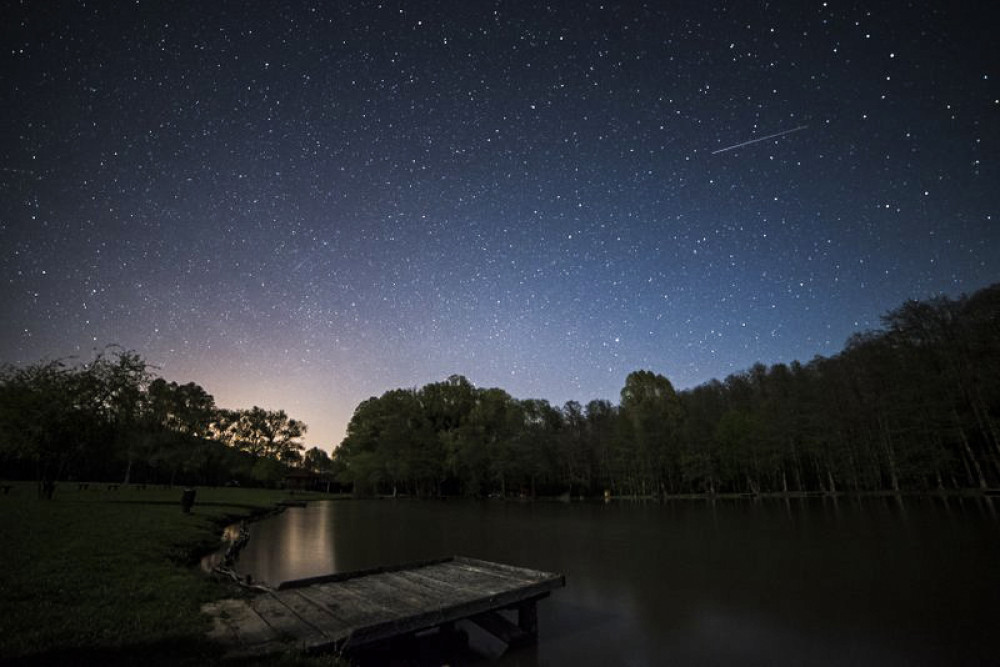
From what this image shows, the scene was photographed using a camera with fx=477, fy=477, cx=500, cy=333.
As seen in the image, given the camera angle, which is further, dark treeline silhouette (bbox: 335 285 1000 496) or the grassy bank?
dark treeline silhouette (bbox: 335 285 1000 496)

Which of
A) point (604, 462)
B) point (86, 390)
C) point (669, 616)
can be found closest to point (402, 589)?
point (669, 616)

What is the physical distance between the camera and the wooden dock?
6.72m

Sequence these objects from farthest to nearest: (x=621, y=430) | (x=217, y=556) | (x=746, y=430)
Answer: (x=621, y=430)
(x=746, y=430)
(x=217, y=556)

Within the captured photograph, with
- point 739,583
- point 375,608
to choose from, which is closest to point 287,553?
point 375,608

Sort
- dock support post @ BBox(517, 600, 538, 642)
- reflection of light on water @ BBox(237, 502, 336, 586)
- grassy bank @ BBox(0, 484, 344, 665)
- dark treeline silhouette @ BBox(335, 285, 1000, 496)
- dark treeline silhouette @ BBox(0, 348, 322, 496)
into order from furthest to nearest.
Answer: dark treeline silhouette @ BBox(335, 285, 1000, 496) < dark treeline silhouette @ BBox(0, 348, 322, 496) < reflection of light on water @ BBox(237, 502, 336, 586) < dock support post @ BBox(517, 600, 538, 642) < grassy bank @ BBox(0, 484, 344, 665)

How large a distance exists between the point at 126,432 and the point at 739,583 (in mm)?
52126

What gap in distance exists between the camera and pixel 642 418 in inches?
2675

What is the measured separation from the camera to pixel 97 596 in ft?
27.9

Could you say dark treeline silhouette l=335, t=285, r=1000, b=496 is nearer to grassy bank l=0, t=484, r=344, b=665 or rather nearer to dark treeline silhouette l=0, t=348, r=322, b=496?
dark treeline silhouette l=0, t=348, r=322, b=496

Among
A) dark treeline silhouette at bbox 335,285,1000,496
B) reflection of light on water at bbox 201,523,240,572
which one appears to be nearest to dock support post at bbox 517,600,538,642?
reflection of light on water at bbox 201,523,240,572

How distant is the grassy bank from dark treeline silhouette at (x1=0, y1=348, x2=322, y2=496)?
42.5 feet

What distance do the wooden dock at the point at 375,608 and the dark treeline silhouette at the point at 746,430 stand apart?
52.2 m

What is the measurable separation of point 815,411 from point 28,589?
64.5 meters

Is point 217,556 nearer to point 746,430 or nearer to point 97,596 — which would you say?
point 97,596
